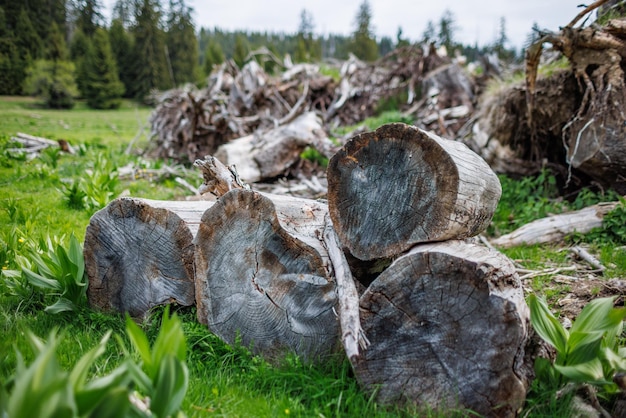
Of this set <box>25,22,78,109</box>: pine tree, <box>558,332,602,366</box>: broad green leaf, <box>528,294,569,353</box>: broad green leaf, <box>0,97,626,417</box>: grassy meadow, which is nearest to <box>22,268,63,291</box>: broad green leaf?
<box>0,97,626,417</box>: grassy meadow

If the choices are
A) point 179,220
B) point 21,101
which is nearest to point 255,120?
point 21,101

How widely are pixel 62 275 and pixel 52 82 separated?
252 inches

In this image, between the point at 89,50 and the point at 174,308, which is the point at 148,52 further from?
the point at 174,308

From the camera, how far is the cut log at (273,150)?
289 inches

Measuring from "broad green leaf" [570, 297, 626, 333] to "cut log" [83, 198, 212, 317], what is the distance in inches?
98.7

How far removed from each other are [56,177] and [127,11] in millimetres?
20835

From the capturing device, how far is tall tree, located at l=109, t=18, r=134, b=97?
1853 cm

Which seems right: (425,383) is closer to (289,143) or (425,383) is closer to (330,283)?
(330,283)

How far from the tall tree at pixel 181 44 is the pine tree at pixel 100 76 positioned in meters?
15.5

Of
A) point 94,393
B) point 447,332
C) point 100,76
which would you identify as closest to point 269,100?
point 100,76

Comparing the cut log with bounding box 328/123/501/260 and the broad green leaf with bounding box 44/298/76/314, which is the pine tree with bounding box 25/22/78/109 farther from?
the cut log with bounding box 328/123/501/260

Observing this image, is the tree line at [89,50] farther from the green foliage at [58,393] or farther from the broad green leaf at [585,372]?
the broad green leaf at [585,372]

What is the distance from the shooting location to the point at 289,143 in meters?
7.57

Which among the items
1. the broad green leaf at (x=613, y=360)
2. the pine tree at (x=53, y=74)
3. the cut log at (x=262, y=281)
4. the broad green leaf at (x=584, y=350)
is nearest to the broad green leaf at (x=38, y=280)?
the cut log at (x=262, y=281)
